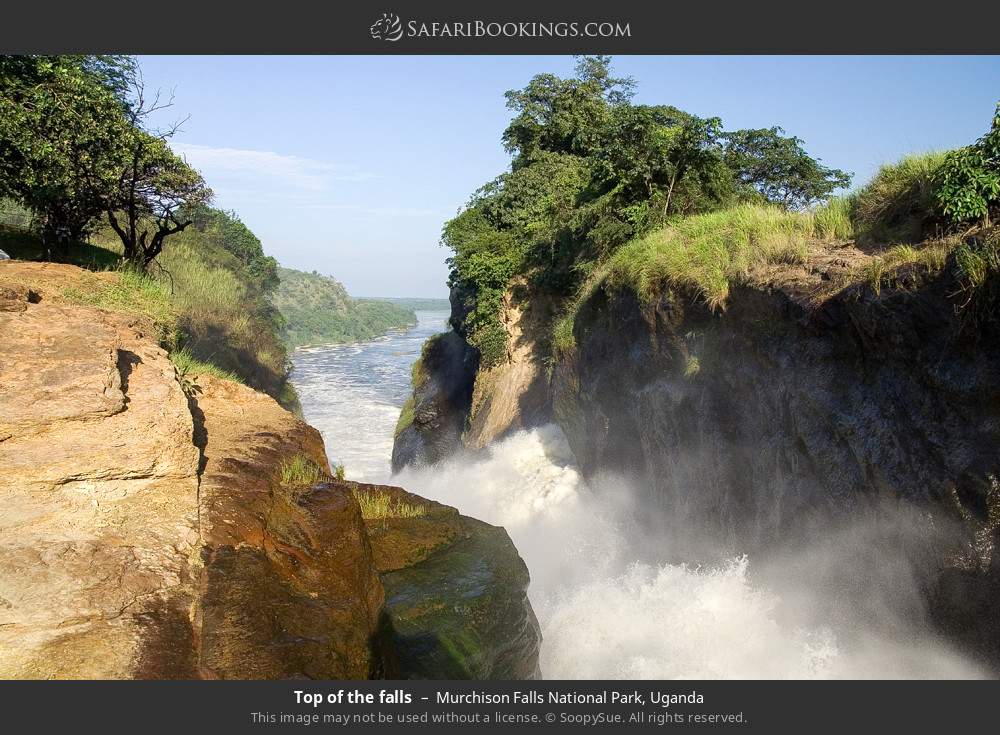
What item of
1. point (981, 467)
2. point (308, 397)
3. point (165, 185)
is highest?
point (165, 185)

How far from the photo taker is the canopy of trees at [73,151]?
32.5 feet

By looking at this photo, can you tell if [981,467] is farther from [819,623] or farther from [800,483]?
[819,623]

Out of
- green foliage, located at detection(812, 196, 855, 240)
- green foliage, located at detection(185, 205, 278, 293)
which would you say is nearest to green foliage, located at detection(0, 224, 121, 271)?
green foliage, located at detection(812, 196, 855, 240)

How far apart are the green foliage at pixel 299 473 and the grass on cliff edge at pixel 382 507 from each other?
48cm

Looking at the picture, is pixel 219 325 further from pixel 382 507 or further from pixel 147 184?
pixel 382 507

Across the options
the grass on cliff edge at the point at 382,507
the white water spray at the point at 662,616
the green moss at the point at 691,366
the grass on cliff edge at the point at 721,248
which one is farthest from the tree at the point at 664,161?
the grass on cliff edge at the point at 382,507

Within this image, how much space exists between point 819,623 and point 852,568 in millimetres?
863

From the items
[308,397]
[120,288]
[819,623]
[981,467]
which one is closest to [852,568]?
[819,623]

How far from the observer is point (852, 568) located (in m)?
6.16

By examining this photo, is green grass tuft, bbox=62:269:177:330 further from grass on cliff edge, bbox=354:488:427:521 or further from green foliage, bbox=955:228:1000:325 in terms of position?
green foliage, bbox=955:228:1000:325

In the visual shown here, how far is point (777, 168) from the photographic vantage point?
628 inches

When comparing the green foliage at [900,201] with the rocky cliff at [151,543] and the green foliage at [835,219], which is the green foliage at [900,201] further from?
the rocky cliff at [151,543]

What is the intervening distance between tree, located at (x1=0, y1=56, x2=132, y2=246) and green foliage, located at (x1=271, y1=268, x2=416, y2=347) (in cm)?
6436

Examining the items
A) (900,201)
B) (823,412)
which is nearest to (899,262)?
(900,201)
